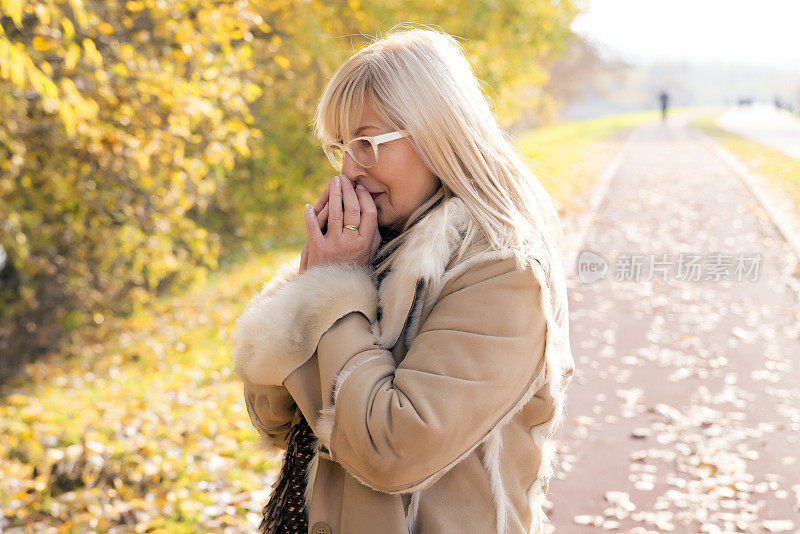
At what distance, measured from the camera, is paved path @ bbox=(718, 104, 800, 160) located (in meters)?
19.4

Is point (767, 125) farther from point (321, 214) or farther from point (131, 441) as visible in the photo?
point (321, 214)

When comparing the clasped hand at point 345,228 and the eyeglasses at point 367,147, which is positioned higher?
the eyeglasses at point 367,147

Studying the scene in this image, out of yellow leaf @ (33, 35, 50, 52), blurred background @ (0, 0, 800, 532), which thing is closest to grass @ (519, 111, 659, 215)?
blurred background @ (0, 0, 800, 532)

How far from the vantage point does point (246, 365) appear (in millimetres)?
1685

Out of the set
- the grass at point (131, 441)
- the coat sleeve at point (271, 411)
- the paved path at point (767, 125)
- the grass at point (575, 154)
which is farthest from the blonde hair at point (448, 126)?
the paved path at point (767, 125)

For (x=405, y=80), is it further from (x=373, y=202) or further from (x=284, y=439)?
(x=284, y=439)

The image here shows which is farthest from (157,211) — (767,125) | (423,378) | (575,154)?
(767,125)

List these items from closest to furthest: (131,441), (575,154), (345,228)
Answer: (345,228), (131,441), (575,154)

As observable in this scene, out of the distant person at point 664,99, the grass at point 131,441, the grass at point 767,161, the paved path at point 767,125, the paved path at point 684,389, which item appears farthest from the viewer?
the distant person at point 664,99

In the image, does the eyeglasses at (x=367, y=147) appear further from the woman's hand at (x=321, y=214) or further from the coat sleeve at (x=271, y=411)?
the coat sleeve at (x=271, y=411)

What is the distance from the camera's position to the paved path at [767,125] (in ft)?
63.5

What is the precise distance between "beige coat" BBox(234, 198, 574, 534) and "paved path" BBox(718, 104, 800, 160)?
17700mm

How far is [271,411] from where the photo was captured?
182 cm

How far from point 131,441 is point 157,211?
11.9ft
